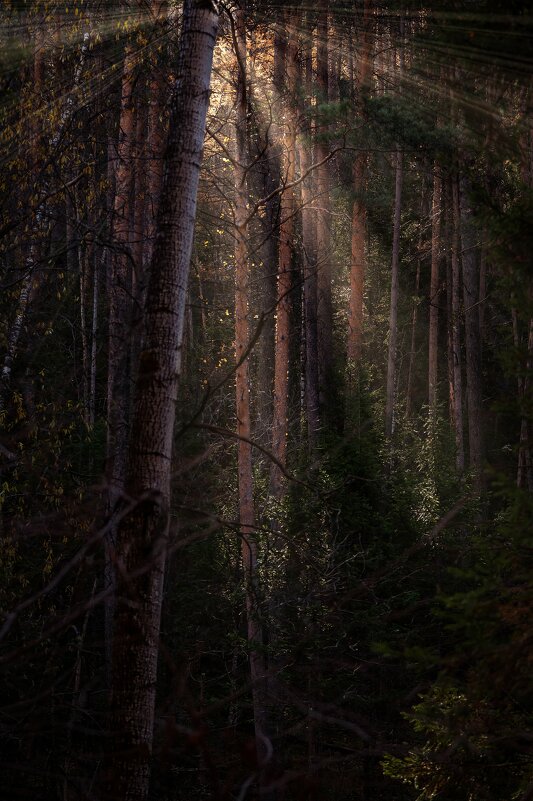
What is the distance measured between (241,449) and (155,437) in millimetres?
7261

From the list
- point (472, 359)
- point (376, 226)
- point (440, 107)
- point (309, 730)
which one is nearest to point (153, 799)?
point (309, 730)

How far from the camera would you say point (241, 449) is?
11.6 meters

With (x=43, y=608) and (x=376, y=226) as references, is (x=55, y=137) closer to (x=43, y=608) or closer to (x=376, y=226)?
(x=43, y=608)

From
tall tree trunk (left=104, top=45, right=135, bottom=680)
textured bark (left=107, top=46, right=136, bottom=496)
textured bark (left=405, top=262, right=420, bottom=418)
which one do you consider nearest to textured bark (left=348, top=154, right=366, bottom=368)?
tall tree trunk (left=104, top=45, right=135, bottom=680)

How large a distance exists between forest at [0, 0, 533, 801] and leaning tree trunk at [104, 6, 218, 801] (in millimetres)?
17

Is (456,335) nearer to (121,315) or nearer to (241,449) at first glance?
(241,449)

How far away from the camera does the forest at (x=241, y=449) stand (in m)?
4.35

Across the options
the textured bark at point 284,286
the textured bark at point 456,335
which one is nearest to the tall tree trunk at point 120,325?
the textured bark at point 284,286

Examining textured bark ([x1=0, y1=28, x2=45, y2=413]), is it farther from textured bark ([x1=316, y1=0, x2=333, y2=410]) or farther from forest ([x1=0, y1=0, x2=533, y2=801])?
textured bark ([x1=316, y1=0, x2=333, y2=410])

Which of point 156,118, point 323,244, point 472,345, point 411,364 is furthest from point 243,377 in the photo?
point 411,364

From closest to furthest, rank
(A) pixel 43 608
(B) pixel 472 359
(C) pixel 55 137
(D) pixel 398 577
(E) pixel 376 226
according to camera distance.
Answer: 1. (C) pixel 55 137
2. (A) pixel 43 608
3. (D) pixel 398 577
4. (B) pixel 472 359
5. (E) pixel 376 226

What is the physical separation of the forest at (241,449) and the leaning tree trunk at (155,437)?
2 centimetres

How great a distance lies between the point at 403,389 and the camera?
35.6 m

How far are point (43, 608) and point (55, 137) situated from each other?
5659mm
